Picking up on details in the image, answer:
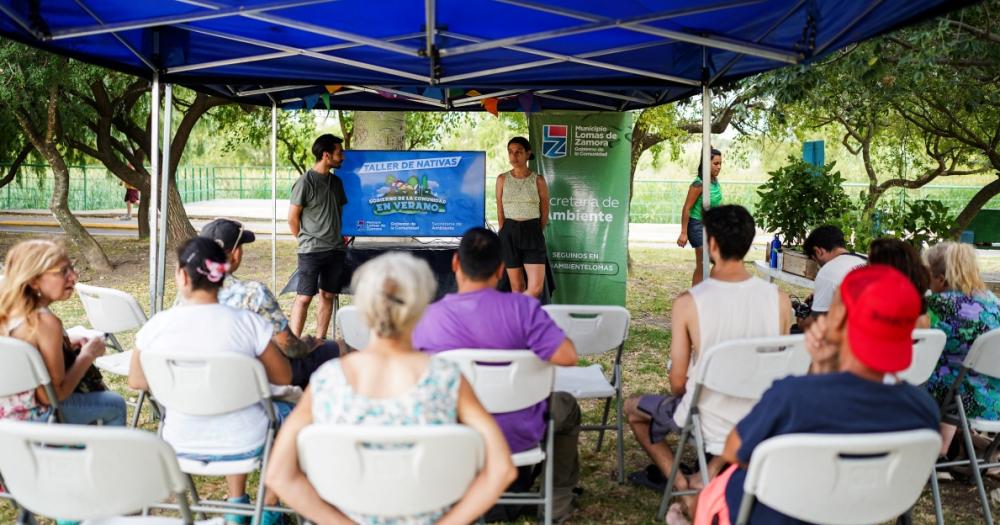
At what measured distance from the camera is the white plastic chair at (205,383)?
2855 mm

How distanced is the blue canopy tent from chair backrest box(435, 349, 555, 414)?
170cm

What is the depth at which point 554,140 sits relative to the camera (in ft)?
26.7

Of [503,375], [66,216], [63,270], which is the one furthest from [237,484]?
[66,216]

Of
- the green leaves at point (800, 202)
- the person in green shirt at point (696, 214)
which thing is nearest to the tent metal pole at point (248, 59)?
the person in green shirt at point (696, 214)

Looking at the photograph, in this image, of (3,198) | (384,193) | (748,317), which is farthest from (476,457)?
(3,198)

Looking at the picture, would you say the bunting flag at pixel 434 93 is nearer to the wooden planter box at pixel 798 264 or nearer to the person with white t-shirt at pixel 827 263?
the person with white t-shirt at pixel 827 263

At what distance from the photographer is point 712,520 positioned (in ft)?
8.52

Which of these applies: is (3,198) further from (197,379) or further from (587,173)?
(197,379)

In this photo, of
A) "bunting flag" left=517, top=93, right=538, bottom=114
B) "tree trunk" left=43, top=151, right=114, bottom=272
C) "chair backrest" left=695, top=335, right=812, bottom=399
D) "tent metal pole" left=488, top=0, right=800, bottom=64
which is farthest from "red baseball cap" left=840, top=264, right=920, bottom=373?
"tree trunk" left=43, top=151, right=114, bottom=272

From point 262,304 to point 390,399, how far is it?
5.39ft

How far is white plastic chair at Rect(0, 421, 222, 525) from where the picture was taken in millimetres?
2033

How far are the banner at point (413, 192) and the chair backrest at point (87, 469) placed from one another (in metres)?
5.58

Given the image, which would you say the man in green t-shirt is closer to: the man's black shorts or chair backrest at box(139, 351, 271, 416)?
the man's black shorts

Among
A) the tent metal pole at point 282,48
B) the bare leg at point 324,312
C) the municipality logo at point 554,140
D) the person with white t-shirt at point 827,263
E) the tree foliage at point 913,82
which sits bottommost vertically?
the bare leg at point 324,312
